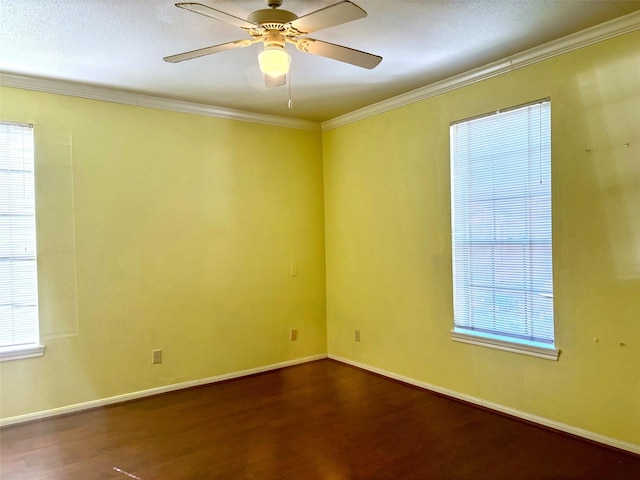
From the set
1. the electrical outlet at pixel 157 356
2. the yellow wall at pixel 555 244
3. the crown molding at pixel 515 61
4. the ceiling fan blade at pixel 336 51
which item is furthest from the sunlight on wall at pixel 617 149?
the electrical outlet at pixel 157 356

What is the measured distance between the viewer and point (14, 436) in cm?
308

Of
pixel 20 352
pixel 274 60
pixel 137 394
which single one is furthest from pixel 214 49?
pixel 137 394

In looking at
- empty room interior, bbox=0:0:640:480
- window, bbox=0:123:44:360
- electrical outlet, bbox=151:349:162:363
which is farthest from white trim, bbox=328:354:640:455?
window, bbox=0:123:44:360

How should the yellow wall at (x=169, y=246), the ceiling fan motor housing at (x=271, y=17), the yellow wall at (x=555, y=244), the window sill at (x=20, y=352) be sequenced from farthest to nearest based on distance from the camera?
the yellow wall at (x=169, y=246) < the window sill at (x=20, y=352) < the yellow wall at (x=555, y=244) < the ceiling fan motor housing at (x=271, y=17)

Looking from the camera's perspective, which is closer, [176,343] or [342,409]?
[342,409]

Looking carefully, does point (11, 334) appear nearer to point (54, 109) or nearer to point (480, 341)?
point (54, 109)

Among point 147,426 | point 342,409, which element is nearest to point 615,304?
point 342,409

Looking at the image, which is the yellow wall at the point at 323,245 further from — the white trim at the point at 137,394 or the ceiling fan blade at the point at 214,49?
the ceiling fan blade at the point at 214,49

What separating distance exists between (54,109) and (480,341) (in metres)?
3.71

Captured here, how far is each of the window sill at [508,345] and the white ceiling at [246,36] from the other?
2015mm

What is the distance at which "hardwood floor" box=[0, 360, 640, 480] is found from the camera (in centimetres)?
254

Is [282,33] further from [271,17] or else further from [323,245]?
[323,245]

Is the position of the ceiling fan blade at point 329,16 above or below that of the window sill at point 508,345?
above

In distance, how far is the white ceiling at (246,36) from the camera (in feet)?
7.79
